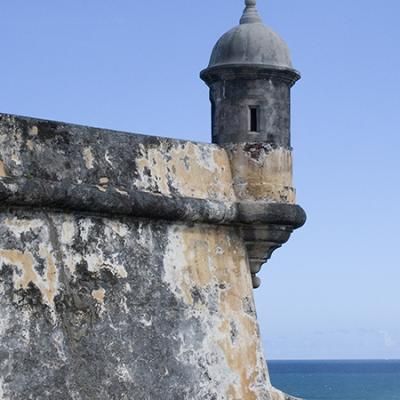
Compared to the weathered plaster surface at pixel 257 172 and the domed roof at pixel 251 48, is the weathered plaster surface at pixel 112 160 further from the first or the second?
the domed roof at pixel 251 48

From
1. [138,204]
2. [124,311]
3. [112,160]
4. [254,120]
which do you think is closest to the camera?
[124,311]

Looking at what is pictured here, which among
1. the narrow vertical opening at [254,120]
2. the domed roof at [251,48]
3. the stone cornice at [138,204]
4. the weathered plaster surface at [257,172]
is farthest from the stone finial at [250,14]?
the stone cornice at [138,204]

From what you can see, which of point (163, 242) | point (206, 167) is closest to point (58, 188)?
point (163, 242)

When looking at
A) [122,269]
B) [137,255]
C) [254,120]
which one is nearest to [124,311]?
[122,269]

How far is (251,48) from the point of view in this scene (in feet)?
32.5

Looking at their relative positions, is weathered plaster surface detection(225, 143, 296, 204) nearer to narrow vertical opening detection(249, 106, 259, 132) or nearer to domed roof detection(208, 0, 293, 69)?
narrow vertical opening detection(249, 106, 259, 132)

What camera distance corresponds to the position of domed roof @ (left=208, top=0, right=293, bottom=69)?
987 centimetres

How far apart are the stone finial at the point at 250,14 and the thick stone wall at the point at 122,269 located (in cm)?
106

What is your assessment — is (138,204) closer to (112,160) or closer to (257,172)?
(112,160)

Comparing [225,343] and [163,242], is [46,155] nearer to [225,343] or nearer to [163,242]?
[163,242]

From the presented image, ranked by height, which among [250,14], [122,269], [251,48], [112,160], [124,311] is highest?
[250,14]

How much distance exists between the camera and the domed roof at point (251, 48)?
389 inches

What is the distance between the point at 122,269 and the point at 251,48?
2172 mm

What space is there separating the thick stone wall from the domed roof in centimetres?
69
